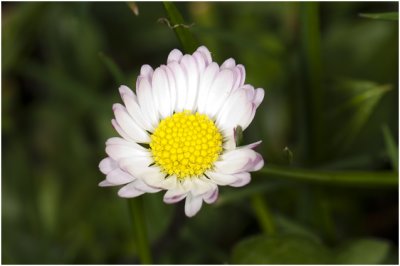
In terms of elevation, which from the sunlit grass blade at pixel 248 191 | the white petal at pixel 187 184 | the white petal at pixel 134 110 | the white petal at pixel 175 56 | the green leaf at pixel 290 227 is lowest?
the green leaf at pixel 290 227

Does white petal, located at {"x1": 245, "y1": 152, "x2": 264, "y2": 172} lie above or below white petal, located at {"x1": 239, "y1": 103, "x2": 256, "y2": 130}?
below

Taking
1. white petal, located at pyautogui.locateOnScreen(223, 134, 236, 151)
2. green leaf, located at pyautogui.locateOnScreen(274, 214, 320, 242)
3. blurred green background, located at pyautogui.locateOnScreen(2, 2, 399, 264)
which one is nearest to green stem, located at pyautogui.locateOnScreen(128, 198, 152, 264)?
blurred green background, located at pyautogui.locateOnScreen(2, 2, 399, 264)

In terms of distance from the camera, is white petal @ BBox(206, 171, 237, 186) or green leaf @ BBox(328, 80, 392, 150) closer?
Result: white petal @ BBox(206, 171, 237, 186)

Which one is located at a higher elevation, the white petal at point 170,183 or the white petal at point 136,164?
the white petal at point 136,164

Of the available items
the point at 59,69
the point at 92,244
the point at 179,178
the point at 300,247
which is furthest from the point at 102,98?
the point at 179,178

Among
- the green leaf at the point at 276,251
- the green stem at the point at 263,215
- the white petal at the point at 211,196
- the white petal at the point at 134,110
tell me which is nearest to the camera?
the white petal at the point at 211,196

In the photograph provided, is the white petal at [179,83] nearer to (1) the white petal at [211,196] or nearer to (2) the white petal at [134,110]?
(2) the white petal at [134,110]

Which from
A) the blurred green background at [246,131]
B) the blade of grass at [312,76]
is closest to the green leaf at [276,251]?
the blurred green background at [246,131]

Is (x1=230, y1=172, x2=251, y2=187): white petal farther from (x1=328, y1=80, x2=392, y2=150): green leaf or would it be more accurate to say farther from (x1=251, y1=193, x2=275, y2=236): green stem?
(x1=328, y1=80, x2=392, y2=150): green leaf
